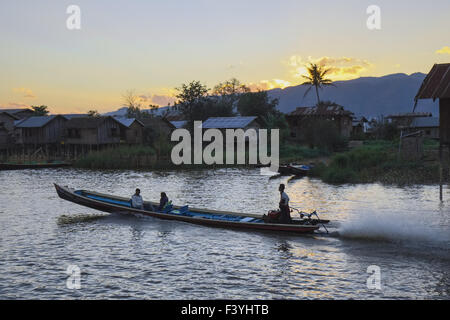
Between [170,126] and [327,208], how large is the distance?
46726 mm

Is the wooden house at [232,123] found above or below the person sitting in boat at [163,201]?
above

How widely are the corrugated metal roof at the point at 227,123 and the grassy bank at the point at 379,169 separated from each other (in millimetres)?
21370

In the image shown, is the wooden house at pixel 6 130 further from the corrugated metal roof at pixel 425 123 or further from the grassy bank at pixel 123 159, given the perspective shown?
the corrugated metal roof at pixel 425 123

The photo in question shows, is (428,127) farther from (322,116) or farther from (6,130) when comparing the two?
(6,130)

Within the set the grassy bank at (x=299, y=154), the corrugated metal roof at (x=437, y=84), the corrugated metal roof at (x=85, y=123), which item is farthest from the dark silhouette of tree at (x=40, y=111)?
the corrugated metal roof at (x=437, y=84)

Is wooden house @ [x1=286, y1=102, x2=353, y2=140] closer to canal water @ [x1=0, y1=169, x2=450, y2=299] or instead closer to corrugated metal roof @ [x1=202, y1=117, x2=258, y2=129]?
corrugated metal roof @ [x1=202, y1=117, x2=258, y2=129]

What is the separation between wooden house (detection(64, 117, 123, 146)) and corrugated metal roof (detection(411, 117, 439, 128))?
1485 inches

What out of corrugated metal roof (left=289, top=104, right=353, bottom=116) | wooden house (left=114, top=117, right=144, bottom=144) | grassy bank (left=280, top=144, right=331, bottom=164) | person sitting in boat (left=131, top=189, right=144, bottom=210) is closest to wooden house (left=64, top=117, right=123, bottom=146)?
wooden house (left=114, top=117, right=144, bottom=144)

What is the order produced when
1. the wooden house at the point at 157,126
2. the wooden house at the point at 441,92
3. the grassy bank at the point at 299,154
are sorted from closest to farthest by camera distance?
the wooden house at the point at 441,92 < the grassy bank at the point at 299,154 < the wooden house at the point at 157,126

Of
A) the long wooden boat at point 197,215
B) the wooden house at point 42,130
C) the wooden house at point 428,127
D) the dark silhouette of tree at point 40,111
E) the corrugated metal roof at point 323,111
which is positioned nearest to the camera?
the long wooden boat at point 197,215

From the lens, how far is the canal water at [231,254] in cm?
1166
